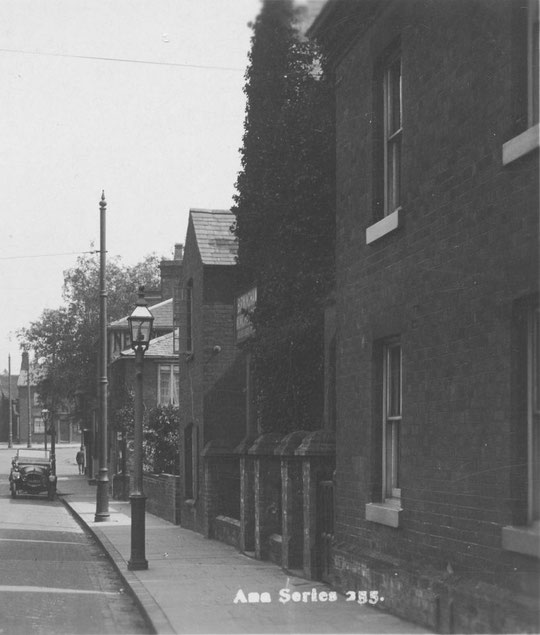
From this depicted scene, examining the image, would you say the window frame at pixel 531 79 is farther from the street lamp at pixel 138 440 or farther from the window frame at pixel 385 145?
the street lamp at pixel 138 440

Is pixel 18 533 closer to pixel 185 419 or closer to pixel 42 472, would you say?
pixel 185 419

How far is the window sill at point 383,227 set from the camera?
1072 cm

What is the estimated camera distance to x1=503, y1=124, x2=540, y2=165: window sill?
7678mm

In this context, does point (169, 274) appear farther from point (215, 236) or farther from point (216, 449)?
point (216, 449)

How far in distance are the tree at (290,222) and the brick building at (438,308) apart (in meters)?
6.61

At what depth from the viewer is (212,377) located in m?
23.7

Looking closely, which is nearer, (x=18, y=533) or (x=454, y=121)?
(x=454, y=121)

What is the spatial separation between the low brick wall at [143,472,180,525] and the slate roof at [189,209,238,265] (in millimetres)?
5985

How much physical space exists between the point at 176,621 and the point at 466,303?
4151mm

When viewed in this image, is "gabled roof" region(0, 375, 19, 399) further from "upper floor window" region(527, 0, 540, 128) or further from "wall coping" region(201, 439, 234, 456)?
"upper floor window" region(527, 0, 540, 128)

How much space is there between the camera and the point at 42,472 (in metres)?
41.2

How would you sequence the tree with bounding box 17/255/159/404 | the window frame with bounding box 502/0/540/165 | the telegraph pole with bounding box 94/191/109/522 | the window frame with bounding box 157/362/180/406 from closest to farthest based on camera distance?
1. the window frame with bounding box 502/0/540/165
2. the telegraph pole with bounding box 94/191/109/522
3. the window frame with bounding box 157/362/180/406
4. the tree with bounding box 17/255/159/404

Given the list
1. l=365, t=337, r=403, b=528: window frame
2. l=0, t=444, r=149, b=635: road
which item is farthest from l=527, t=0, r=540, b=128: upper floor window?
l=0, t=444, r=149, b=635: road

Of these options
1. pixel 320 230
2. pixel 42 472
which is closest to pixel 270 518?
pixel 320 230
